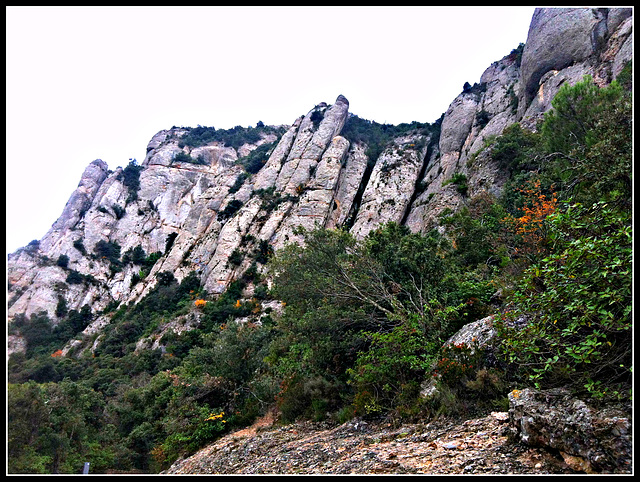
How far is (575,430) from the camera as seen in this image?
3607 mm

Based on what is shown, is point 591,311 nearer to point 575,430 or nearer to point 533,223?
point 575,430

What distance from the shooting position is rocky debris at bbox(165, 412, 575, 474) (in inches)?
160

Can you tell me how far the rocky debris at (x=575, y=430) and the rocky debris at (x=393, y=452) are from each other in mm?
177

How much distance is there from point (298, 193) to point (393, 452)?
1694 inches

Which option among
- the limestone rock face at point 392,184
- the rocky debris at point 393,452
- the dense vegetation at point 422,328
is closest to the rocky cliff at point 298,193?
the limestone rock face at point 392,184

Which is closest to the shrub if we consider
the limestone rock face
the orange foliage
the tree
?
the tree

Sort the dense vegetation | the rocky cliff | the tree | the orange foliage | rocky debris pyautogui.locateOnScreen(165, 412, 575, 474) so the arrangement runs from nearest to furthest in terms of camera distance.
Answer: rocky debris pyautogui.locateOnScreen(165, 412, 575, 474) → the dense vegetation → the tree → the orange foliage → the rocky cliff

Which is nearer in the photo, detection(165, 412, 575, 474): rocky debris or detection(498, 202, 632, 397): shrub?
detection(498, 202, 632, 397): shrub

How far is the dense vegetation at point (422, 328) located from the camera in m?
4.46

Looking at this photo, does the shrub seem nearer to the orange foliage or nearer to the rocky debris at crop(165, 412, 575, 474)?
the rocky debris at crop(165, 412, 575, 474)

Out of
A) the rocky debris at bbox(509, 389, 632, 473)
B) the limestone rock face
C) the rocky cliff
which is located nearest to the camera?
the rocky debris at bbox(509, 389, 632, 473)

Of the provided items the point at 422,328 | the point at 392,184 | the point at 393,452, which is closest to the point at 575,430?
the point at 393,452

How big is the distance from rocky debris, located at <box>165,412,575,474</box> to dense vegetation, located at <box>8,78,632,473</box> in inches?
27.8

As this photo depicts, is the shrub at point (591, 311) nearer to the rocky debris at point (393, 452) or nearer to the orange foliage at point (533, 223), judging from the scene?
the rocky debris at point (393, 452)
